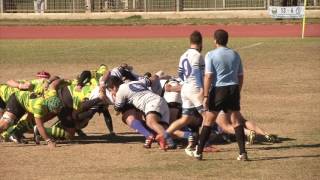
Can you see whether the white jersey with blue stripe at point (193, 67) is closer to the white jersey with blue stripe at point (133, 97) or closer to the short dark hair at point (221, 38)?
the short dark hair at point (221, 38)

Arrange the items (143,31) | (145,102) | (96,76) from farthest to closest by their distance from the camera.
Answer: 1. (143,31)
2. (96,76)
3. (145,102)

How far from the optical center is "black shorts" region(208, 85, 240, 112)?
11.9 m

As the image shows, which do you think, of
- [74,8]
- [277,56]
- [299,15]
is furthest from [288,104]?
[74,8]

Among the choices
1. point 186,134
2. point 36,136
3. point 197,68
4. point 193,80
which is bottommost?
point 36,136

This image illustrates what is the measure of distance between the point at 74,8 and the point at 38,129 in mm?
36229

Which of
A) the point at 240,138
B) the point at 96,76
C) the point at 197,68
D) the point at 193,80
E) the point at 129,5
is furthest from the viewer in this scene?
the point at 129,5

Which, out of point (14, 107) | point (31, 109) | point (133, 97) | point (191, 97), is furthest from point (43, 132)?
point (191, 97)

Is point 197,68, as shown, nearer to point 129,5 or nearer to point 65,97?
point 65,97

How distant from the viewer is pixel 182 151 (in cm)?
1286

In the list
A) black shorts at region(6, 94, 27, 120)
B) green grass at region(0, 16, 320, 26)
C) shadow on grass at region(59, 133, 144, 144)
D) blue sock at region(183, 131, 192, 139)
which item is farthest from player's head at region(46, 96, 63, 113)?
green grass at region(0, 16, 320, 26)

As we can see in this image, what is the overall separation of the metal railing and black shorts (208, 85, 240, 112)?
35.0 meters

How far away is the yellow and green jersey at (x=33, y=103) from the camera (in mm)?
13238

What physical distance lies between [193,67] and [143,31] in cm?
2583

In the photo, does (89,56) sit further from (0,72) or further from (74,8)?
(74,8)
